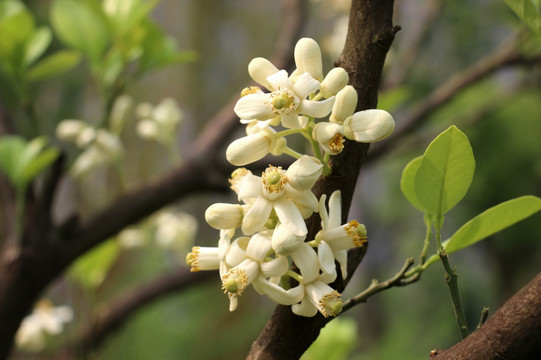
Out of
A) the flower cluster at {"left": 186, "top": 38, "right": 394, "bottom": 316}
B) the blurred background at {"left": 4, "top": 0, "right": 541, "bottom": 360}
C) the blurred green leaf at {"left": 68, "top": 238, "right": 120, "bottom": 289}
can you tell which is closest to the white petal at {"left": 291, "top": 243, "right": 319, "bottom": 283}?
the flower cluster at {"left": 186, "top": 38, "right": 394, "bottom": 316}

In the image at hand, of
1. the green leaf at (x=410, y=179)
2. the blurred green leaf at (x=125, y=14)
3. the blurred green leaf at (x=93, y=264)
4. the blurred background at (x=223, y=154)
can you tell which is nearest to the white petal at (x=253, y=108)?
the green leaf at (x=410, y=179)

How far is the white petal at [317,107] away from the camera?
24 cm

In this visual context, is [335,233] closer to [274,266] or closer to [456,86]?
[274,266]

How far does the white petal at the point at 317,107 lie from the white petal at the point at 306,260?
6cm

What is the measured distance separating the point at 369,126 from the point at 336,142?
0.02 m

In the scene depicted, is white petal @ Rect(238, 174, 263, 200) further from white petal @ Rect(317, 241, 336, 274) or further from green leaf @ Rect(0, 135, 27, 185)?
green leaf @ Rect(0, 135, 27, 185)

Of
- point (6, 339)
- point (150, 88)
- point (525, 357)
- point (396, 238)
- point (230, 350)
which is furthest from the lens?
point (396, 238)

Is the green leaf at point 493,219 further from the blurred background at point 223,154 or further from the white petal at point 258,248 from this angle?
the blurred background at point 223,154

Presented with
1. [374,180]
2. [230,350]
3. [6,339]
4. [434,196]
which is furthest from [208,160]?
[374,180]

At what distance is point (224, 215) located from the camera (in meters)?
0.25

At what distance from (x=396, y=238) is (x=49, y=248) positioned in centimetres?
209

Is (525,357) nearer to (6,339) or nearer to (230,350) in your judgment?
(6,339)

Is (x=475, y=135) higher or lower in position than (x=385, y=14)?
lower

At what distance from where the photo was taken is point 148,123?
871mm
